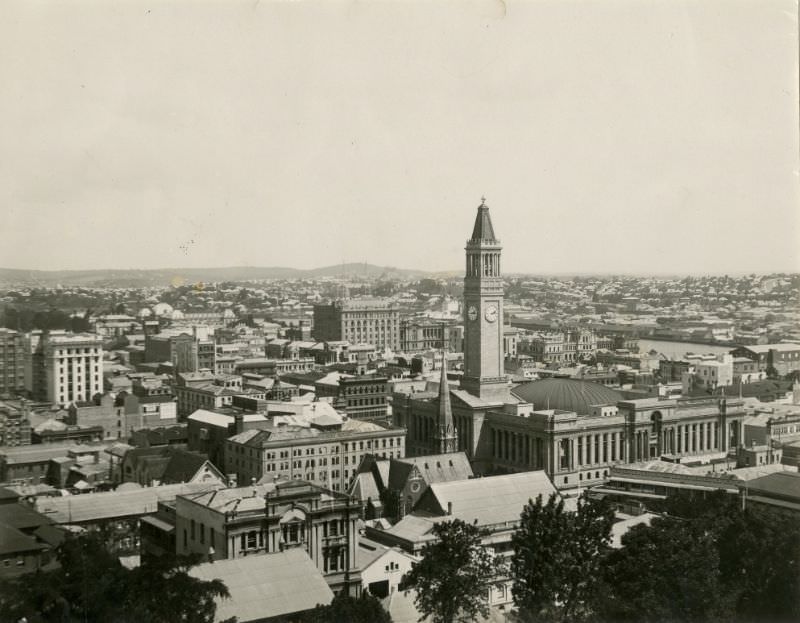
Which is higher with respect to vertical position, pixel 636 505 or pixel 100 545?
pixel 100 545

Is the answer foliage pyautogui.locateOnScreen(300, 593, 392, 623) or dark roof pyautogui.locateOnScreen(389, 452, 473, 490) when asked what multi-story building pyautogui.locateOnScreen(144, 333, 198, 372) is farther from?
foliage pyautogui.locateOnScreen(300, 593, 392, 623)

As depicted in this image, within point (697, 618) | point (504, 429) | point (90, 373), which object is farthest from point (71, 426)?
point (697, 618)

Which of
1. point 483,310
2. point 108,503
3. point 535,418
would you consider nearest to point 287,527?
point 108,503

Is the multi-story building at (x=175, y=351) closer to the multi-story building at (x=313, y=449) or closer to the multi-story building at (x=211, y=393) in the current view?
the multi-story building at (x=211, y=393)

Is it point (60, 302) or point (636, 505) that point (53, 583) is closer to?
point (636, 505)

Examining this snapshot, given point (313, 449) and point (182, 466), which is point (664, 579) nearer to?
point (182, 466)

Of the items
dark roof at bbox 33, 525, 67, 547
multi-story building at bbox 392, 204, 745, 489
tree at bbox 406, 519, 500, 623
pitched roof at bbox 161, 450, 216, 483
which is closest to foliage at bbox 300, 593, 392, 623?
tree at bbox 406, 519, 500, 623
